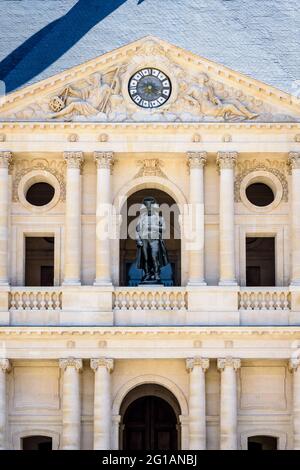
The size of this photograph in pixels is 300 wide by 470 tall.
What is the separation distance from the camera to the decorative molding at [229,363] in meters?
44.9

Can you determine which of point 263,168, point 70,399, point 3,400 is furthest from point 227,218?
point 3,400

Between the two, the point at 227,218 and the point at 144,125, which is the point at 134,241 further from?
the point at 144,125

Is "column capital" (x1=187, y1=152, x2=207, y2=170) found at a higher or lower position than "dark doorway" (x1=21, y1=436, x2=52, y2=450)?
higher

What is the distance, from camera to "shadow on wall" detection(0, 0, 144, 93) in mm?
47506

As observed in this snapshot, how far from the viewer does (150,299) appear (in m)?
45.7

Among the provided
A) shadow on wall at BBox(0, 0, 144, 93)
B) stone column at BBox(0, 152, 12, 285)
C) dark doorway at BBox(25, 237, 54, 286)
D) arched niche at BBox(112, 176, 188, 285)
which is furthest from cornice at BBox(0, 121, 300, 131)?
dark doorway at BBox(25, 237, 54, 286)

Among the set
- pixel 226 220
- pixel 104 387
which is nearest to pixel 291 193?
pixel 226 220

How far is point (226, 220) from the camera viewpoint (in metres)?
45.9

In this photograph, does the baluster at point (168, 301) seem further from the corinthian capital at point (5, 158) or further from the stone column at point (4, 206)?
the corinthian capital at point (5, 158)

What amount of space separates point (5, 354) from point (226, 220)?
795 centimetres

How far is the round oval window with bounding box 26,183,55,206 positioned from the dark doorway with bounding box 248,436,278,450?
399 inches

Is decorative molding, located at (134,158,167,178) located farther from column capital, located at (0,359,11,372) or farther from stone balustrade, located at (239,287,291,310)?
column capital, located at (0,359,11,372)
